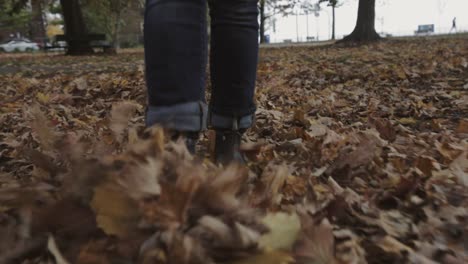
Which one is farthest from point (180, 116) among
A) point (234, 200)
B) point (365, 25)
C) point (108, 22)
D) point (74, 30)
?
point (108, 22)

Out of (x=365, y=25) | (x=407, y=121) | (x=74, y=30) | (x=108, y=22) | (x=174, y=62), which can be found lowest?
(x=407, y=121)

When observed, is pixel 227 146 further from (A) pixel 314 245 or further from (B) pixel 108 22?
(B) pixel 108 22

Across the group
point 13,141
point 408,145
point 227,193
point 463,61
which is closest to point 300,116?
point 408,145

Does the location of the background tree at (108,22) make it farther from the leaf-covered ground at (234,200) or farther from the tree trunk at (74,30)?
the leaf-covered ground at (234,200)

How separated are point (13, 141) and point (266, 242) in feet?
5.97

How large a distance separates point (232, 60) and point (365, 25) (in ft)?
48.2

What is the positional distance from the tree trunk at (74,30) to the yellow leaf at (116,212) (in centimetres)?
1730

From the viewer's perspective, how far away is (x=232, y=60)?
1575mm

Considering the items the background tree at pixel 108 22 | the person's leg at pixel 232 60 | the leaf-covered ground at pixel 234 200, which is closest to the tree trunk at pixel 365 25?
the leaf-covered ground at pixel 234 200

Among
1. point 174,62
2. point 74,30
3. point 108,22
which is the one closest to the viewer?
point 174,62

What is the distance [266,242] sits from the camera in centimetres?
86

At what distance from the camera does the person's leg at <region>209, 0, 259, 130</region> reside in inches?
61.4

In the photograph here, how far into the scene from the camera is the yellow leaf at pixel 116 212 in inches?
33.5

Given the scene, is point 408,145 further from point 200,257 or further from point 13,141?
point 13,141
